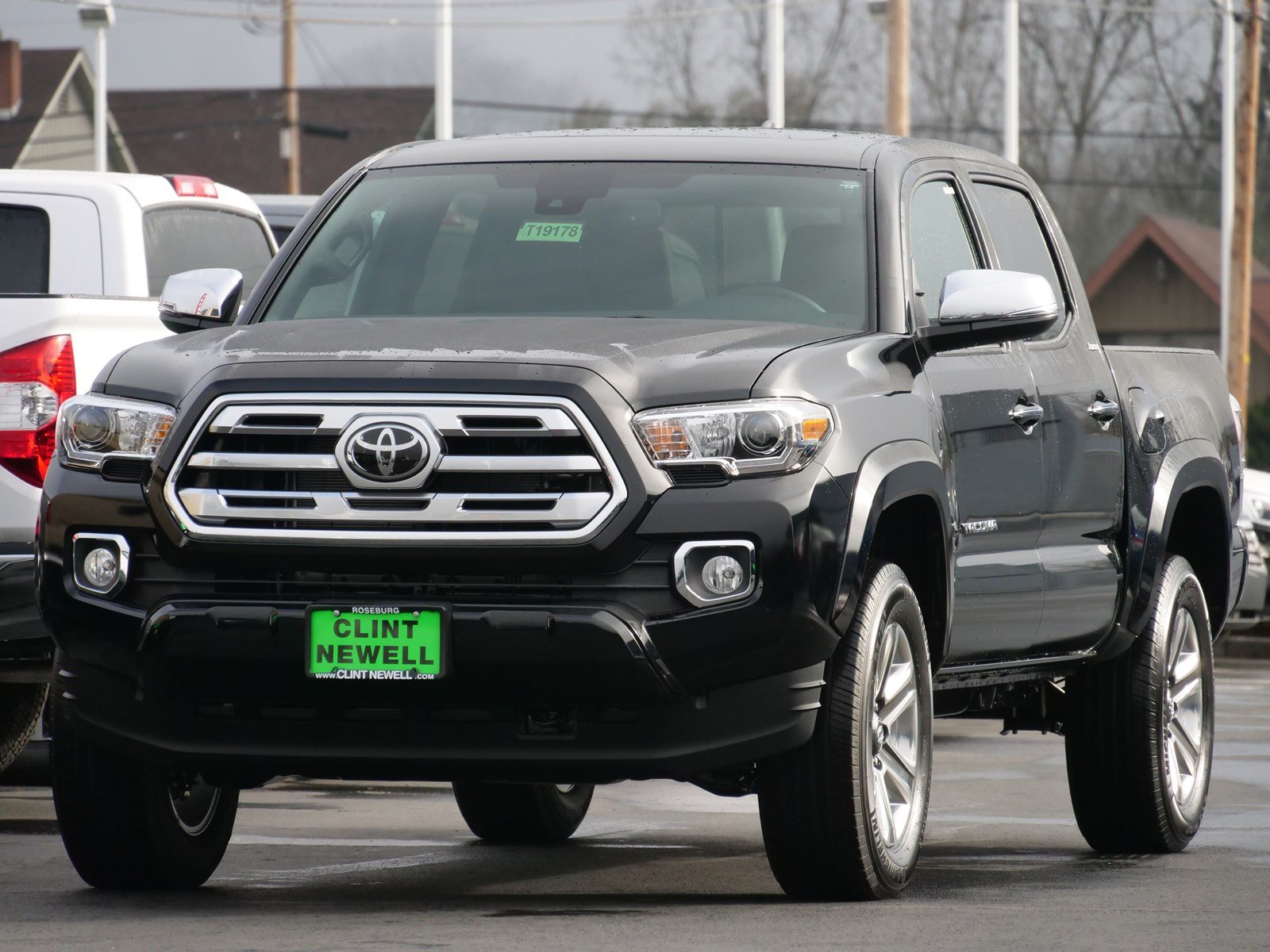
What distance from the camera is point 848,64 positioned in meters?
51.8

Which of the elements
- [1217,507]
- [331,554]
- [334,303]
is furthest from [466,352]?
[1217,507]

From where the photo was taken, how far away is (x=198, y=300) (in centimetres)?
722

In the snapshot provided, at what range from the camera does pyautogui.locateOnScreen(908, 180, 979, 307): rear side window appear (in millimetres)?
7277

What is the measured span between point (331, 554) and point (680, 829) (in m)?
3.12

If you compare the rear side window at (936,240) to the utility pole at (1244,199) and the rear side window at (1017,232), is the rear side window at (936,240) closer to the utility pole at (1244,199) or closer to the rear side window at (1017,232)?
the rear side window at (1017,232)

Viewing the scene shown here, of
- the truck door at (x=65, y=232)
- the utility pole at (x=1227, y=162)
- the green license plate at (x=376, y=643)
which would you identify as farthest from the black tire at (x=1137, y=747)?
the utility pole at (x=1227, y=162)

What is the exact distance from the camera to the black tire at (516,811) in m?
8.18

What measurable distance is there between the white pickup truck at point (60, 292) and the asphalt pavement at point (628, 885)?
2.11 feet

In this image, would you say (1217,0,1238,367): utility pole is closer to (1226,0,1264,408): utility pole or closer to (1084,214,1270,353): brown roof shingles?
(1226,0,1264,408): utility pole

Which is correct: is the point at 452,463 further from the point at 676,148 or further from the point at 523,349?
the point at 676,148

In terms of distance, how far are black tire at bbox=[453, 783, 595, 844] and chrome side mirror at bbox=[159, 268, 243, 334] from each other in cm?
175

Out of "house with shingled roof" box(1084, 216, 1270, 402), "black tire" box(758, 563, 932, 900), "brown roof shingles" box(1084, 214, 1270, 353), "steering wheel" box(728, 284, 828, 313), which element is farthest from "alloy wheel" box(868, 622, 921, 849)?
"house with shingled roof" box(1084, 216, 1270, 402)

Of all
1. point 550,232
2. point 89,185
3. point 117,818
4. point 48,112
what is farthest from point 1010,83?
point 117,818

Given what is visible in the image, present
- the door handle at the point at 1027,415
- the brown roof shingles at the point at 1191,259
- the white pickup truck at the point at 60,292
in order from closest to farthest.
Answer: the door handle at the point at 1027,415 → the white pickup truck at the point at 60,292 → the brown roof shingles at the point at 1191,259
